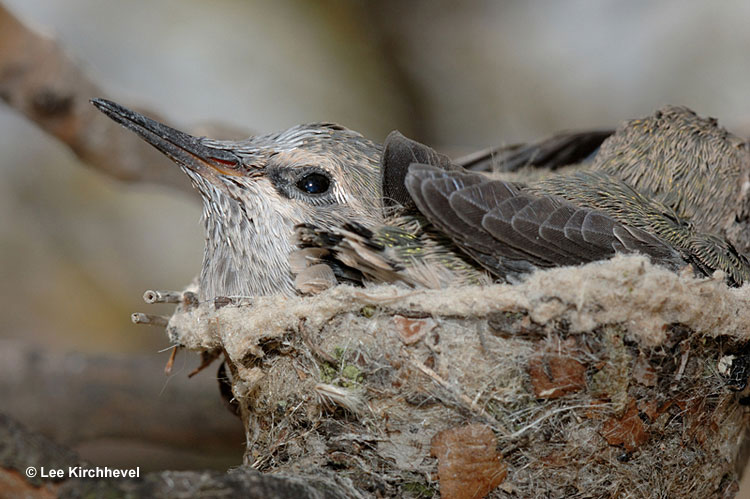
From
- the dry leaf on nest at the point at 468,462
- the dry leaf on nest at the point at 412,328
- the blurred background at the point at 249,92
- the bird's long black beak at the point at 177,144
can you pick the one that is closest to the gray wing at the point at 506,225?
Answer: the dry leaf on nest at the point at 412,328

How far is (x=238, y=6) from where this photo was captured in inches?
123

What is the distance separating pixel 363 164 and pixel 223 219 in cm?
29

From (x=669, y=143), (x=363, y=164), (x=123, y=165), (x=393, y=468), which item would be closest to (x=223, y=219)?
(x=363, y=164)

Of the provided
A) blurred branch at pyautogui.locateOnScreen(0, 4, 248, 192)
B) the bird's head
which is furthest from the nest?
blurred branch at pyautogui.locateOnScreen(0, 4, 248, 192)

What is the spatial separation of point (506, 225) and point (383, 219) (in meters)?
0.30

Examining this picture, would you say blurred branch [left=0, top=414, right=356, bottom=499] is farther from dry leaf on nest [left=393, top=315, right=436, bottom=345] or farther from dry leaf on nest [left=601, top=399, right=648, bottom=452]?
dry leaf on nest [left=601, top=399, right=648, bottom=452]

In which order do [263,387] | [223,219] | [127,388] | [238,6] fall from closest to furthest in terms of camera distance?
1. [263,387]
2. [223,219]
3. [127,388]
4. [238,6]

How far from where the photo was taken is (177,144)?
120cm

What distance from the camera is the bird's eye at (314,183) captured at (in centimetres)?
127

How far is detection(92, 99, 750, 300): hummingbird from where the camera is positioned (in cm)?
108

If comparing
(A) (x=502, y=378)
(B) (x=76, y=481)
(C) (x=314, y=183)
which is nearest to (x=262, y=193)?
(C) (x=314, y=183)

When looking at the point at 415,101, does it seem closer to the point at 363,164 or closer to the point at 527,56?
the point at 527,56

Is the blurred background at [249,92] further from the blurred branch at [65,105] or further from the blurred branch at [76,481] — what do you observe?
the blurred branch at [76,481]

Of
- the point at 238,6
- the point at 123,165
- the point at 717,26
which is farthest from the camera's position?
the point at 238,6
